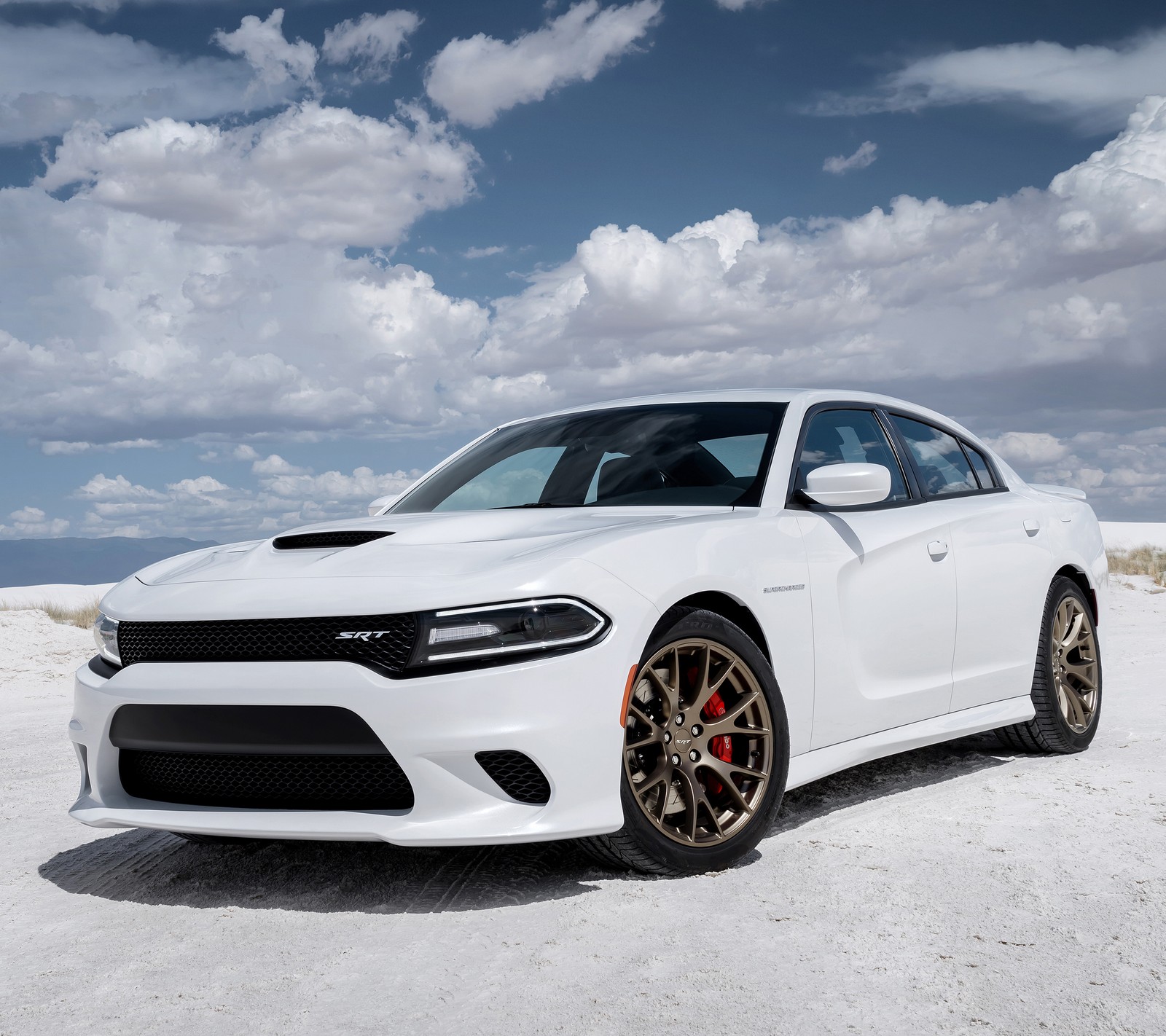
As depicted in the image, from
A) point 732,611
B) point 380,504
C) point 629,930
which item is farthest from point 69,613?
point 629,930

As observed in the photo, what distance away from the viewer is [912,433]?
5.41 metres

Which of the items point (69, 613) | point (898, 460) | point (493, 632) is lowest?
point (69, 613)

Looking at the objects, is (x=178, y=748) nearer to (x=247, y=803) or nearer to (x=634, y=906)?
(x=247, y=803)

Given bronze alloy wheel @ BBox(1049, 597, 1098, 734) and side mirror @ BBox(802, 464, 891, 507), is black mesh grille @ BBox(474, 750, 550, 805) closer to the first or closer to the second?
side mirror @ BBox(802, 464, 891, 507)

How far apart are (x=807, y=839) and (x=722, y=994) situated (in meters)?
1.45

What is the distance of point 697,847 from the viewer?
3.68 meters

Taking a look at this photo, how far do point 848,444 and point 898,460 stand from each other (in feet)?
1.02

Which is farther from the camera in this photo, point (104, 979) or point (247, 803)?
point (247, 803)

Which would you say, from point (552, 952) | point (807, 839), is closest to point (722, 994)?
point (552, 952)

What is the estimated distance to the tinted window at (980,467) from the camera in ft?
18.8

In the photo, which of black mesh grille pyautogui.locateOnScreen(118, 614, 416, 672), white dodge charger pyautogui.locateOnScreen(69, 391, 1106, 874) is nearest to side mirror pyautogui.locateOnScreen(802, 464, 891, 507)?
white dodge charger pyautogui.locateOnScreen(69, 391, 1106, 874)

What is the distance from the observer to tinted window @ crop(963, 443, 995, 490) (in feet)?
18.8

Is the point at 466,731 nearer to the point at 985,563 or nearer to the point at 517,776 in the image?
the point at 517,776

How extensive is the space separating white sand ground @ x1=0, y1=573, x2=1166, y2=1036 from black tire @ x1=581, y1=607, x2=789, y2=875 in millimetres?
76
